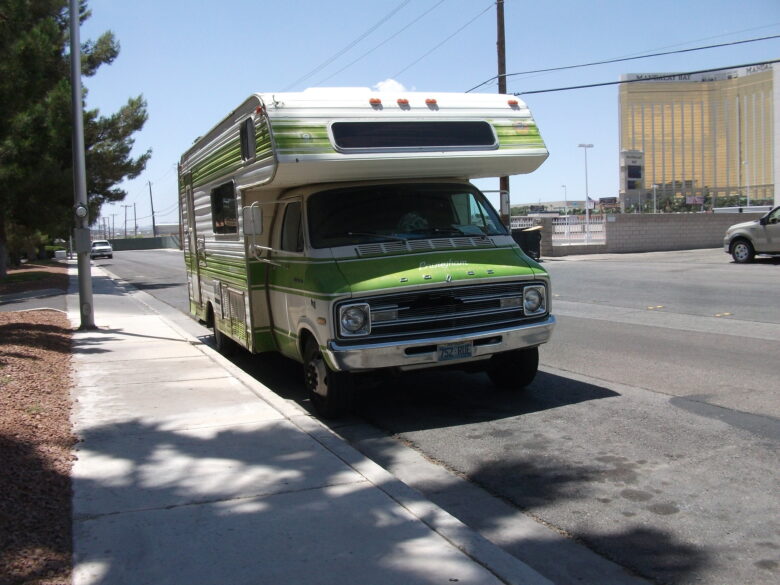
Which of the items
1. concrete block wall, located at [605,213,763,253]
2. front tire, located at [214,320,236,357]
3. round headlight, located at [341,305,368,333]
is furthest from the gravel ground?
concrete block wall, located at [605,213,763,253]

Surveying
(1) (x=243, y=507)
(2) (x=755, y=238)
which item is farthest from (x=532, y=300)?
(2) (x=755, y=238)

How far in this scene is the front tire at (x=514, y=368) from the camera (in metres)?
7.48

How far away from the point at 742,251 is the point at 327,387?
20406 mm

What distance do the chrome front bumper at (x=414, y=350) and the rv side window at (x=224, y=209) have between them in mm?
3109

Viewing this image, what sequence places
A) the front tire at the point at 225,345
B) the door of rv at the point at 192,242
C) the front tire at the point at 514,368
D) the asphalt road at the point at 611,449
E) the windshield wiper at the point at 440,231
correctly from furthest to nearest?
1. the door of rv at the point at 192,242
2. the front tire at the point at 225,345
3. the front tire at the point at 514,368
4. the windshield wiper at the point at 440,231
5. the asphalt road at the point at 611,449

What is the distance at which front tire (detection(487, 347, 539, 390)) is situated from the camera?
748 cm

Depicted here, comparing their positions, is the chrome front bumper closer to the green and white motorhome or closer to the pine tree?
the green and white motorhome

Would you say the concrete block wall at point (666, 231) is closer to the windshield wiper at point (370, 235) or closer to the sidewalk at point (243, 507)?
the windshield wiper at point (370, 235)

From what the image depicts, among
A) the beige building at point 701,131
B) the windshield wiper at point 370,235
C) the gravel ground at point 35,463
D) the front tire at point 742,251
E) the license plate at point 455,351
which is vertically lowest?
the gravel ground at point 35,463

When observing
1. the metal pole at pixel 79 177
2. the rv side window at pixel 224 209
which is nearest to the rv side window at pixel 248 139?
the rv side window at pixel 224 209

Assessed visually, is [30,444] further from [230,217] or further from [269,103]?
[230,217]

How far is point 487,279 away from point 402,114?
1.84 metres

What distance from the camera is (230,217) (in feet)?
30.3

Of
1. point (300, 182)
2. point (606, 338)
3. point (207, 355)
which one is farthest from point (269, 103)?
point (606, 338)
